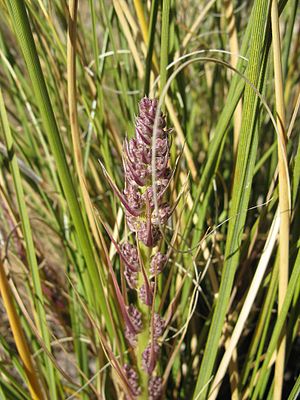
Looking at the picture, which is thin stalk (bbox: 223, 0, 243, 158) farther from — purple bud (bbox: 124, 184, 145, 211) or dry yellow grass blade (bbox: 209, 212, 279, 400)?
purple bud (bbox: 124, 184, 145, 211)

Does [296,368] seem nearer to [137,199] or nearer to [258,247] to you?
[258,247]

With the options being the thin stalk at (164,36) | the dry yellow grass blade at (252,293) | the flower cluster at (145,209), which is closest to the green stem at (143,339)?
the flower cluster at (145,209)

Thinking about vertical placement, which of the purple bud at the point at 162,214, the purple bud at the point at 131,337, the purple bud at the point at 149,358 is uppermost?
the purple bud at the point at 162,214

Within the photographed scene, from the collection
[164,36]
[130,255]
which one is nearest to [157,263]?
[130,255]

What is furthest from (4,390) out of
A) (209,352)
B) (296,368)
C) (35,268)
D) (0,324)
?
(296,368)

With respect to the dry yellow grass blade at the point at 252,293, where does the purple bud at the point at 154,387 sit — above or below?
below

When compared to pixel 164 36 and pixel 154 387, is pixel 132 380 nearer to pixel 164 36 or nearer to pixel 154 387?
pixel 154 387

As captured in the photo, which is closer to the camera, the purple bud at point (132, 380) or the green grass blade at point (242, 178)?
the green grass blade at point (242, 178)

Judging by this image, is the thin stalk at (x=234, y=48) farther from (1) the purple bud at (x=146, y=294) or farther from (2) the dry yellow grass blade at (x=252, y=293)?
(1) the purple bud at (x=146, y=294)
